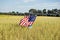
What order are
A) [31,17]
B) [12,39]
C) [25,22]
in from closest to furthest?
[12,39] → [25,22] → [31,17]

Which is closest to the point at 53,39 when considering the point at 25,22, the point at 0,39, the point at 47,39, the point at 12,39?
the point at 47,39

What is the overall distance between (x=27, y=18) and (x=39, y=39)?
600 centimetres

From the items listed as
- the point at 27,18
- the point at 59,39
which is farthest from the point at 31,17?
the point at 59,39

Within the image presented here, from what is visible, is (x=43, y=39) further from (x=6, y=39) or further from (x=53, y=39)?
(x=6, y=39)

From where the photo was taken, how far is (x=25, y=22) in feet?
32.5

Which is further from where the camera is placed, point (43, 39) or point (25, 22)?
point (25, 22)

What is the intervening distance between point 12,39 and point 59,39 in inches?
45.5

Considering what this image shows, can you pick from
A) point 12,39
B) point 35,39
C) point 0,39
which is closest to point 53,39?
point 35,39

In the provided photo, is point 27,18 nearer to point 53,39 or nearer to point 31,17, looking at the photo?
point 31,17

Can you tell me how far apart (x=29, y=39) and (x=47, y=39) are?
44cm

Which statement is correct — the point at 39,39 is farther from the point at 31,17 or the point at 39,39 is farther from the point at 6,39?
the point at 31,17

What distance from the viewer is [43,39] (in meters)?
4.32

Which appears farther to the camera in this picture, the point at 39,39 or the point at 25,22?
the point at 25,22

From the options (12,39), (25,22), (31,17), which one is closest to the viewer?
(12,39)
